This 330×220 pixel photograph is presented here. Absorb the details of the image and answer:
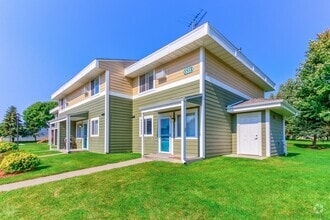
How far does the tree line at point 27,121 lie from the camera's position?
41500mm

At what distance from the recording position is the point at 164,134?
39.0ft

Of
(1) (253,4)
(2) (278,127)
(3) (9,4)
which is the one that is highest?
(1) (253,4)

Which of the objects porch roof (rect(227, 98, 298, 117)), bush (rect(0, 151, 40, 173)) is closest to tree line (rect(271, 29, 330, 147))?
porch roof (rect(227, 98, 298, 117))

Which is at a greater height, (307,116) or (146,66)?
(146,66)

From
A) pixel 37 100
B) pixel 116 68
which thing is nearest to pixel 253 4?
pixel 116 68

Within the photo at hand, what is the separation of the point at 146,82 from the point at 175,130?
13.8ft

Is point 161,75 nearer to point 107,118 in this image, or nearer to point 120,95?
point 120,95

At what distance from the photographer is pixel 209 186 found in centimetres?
589

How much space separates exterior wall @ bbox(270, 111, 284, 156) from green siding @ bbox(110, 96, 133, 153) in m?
8.58

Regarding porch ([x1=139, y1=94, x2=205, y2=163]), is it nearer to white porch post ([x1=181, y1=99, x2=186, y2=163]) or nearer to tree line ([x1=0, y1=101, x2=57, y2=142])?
white porch post ([x1=181, y1=99, x2=186, y2=163])

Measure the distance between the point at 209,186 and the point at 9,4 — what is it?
37.4 feet

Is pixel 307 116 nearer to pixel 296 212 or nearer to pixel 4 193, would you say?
pixel 296 212

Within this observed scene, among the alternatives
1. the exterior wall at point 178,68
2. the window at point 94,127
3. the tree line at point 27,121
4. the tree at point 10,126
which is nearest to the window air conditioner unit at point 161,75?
the exterior wall at point 178,68

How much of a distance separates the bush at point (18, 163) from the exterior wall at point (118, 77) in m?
6.22
